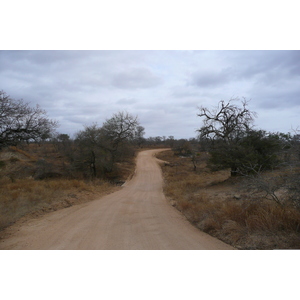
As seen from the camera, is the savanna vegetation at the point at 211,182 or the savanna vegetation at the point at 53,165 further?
the savanna vegetation at the point at 53,165

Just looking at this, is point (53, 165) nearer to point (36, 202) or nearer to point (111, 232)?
point (36, 202)

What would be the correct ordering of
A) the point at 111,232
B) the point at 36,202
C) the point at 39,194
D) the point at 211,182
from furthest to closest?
the point at 211,182 → the point at 39,194 → the point at 36,202 → the point at 111,232

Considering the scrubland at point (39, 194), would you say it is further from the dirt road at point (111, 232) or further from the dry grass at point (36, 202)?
the dirt road at point (111, 232)

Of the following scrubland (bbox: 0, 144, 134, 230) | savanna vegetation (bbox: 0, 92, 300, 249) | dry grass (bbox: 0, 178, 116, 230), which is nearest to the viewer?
savanna vegetation (bbox: 0, 92, 300, 249)

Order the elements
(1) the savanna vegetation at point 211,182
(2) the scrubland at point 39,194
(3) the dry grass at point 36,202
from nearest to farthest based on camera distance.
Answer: (1) the savanna vegetation at point 211,182 → (3) the dry grass at point 36,202 → (2) the scrubland at point 39,194

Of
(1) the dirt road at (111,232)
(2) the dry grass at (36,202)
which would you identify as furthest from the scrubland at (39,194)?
(1) the dirt road at (111,232)

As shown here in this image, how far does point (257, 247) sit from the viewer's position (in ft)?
16.9

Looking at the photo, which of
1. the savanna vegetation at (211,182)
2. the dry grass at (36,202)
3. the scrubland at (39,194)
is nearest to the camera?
the savanna vegetation at (211,182)

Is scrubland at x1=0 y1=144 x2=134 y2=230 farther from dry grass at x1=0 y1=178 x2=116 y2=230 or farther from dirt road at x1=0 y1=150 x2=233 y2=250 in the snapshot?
dirt road at x1=0 y1=150 x2=233 y2=250

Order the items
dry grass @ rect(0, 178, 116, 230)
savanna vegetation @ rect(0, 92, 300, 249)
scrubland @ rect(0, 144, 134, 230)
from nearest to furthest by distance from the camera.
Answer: savanna vegetation @ rect(0, 92, 300, 249) < dry grass @ rect(0, 178, 116, 230) < scrubland @ rect(0, 144, 134, 230)

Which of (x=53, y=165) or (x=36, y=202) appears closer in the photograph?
(x=36, y=202)

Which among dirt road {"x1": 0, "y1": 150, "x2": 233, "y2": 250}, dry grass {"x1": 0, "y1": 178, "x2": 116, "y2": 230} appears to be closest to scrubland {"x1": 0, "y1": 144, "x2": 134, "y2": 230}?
dry grass {"x1": 0, "y1": 178, "x2": 116, "y2": 230}

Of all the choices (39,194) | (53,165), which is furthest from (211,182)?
(53,165)

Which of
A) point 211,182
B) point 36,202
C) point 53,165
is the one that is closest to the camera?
point 36,202
